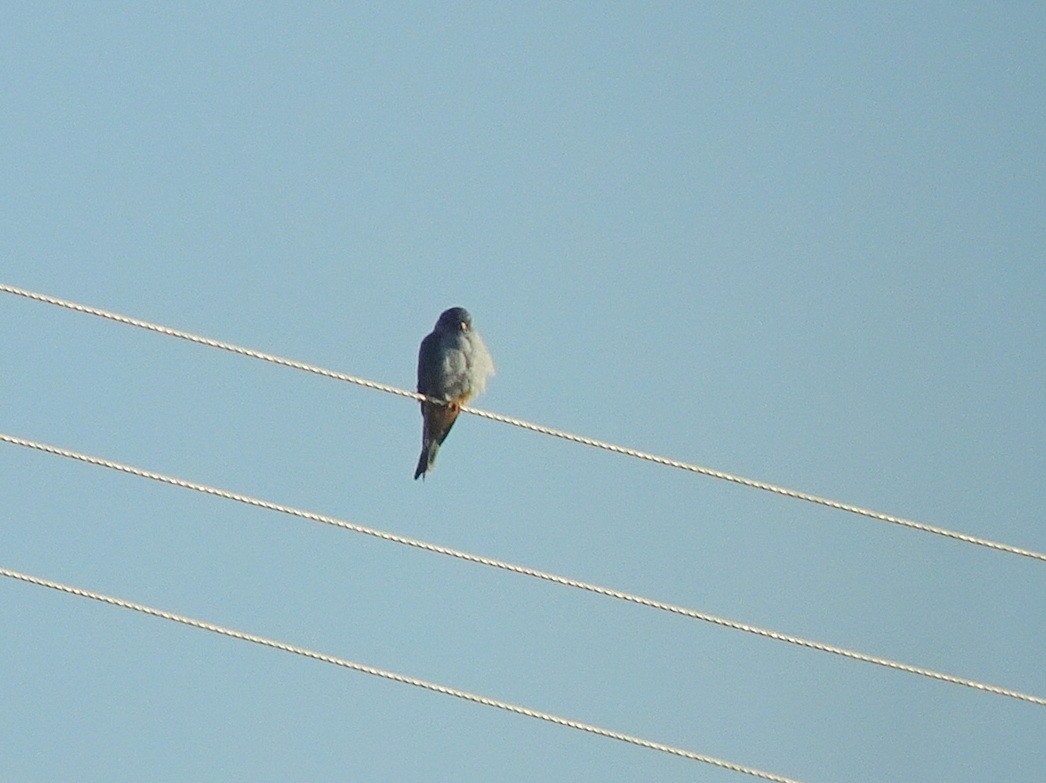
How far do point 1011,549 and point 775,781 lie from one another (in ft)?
3.73

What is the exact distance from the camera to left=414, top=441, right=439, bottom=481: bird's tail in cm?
1130

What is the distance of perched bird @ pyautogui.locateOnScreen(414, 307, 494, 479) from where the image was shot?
10914 mm

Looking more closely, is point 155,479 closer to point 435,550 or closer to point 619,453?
point 435,550

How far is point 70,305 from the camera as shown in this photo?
663 cm

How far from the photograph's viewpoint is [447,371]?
1095 cm

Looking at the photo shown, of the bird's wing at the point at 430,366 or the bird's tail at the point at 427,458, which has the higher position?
the bird's wing at the point at 430,366

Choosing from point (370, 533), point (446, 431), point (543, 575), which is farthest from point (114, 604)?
point (446, 431)

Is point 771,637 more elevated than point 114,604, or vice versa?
point 771,637

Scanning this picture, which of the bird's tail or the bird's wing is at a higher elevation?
the bird's wing

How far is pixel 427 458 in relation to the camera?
37.1ft

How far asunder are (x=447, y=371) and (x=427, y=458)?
64 cm

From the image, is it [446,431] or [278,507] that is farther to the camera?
[446,431]

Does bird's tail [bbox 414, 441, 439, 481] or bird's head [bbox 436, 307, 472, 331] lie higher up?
bird's head [bbox 436, 307, 472, 331]

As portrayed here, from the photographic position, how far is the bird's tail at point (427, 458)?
1130 centimetres
